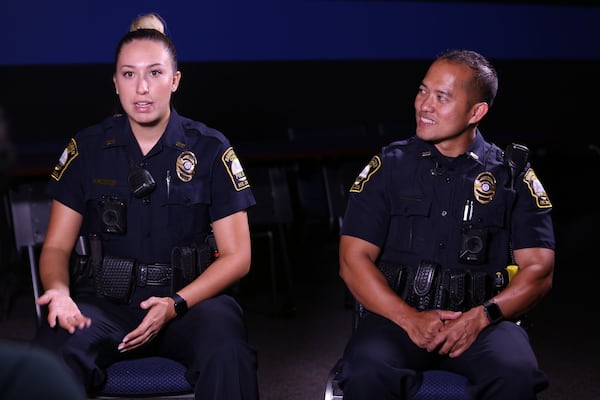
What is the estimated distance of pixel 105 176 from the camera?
241cm

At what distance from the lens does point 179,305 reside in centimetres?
223

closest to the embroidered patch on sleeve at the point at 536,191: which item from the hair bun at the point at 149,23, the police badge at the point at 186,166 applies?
the police badge at the point at 186,166

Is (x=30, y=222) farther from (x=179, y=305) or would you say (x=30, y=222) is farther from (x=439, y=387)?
(x=439, y=387)

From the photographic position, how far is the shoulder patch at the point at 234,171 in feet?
7.92

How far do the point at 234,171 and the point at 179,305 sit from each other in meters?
0.43

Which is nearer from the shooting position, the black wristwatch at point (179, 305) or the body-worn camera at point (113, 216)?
the black wristwatch at point (179, 305)

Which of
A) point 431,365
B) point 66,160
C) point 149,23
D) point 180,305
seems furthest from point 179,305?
point 149,23

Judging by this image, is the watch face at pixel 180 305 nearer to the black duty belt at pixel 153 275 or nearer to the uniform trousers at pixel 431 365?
the black duty belt at pixel 153 275

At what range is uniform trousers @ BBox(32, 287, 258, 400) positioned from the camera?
2.05m

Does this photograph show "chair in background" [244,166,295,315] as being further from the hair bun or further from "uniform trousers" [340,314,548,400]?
"uniform trousers" [340,314,548,400]

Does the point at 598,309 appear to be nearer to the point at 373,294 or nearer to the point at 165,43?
the point at 373,294

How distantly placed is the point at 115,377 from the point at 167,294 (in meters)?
0.34

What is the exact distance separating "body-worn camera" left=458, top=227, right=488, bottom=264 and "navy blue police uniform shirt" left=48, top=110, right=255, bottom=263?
1.97 ft

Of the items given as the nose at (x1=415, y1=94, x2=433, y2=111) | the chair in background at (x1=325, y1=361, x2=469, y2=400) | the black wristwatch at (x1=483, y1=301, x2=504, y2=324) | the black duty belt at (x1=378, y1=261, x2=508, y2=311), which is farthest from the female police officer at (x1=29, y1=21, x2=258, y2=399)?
the black wristwatch at (x1=483, y1=301, x2=504, y2=324)
